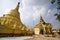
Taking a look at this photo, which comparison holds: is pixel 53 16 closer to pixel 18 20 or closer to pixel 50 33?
pixel 50 33

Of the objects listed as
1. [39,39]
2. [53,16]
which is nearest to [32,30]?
[39,39]

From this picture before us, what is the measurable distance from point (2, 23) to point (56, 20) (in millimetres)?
1482

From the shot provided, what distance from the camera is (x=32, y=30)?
5863 mm

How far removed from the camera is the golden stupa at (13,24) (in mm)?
5824

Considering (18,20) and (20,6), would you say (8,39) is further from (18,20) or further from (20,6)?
(20,6)

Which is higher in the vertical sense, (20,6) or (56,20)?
(20,6)

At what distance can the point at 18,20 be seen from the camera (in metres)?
5.88

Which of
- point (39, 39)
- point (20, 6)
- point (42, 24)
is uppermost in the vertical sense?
point (20, 6)

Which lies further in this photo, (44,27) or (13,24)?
(44,27)

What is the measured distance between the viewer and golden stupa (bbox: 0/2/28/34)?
5.82 m

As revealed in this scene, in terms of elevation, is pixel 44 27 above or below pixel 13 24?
below

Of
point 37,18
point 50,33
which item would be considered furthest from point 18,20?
point 50,33

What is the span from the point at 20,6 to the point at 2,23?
69cm

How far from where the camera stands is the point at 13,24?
5887 mm
